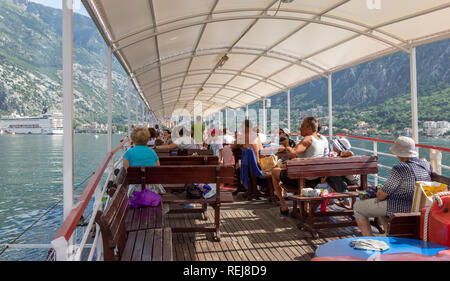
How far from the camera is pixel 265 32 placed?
6.28 meters

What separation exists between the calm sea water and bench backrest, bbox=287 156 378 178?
346cm

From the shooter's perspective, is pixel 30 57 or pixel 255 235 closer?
pixel 30 57

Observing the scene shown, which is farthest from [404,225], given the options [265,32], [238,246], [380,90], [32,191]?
[32,191]

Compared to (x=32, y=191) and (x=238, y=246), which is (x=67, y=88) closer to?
(x=238, y=246)

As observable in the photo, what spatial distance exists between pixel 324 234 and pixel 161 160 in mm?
2344

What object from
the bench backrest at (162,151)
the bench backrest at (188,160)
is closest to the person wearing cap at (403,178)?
the bench backrest at (188,160)

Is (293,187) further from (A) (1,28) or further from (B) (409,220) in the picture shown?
(A) (1,28)

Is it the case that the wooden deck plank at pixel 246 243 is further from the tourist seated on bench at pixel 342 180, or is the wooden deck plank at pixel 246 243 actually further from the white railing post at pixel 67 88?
the white railing post at pixel 67 88

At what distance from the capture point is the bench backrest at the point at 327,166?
11.9 ft

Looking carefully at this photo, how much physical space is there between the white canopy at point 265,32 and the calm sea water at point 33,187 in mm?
2608

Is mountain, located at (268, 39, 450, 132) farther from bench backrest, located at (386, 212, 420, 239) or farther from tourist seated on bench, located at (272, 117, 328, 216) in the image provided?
bench backrest, located at (386, 212, 420, 239)

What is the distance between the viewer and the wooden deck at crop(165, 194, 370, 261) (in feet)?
9.85

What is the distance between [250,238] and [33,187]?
3194 centimetres
